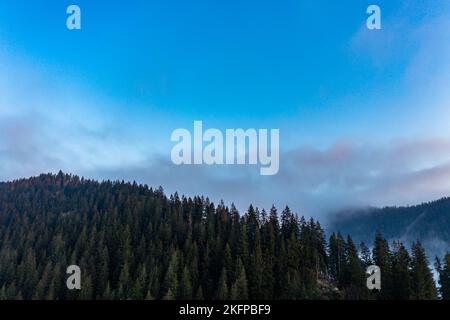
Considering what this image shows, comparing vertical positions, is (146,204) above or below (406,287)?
above

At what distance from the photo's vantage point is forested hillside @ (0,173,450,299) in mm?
73062

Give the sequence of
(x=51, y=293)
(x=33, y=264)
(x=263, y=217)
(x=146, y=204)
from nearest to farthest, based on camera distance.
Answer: (x=51, y=293) → (x=33, y=264) → (x=263, y=217) → (x=146, y=204)

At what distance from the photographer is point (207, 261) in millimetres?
89625

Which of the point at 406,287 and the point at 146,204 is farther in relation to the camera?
the point at 146,204

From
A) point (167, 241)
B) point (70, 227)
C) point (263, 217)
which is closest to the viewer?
point (167, 241)

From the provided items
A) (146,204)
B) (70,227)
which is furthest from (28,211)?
(146,204)

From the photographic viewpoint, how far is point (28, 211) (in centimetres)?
17638

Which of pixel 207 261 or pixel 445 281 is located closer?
pixel 445 281

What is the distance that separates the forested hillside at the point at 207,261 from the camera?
7306 centimetres

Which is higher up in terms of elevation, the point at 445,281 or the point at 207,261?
the point at 207,261
